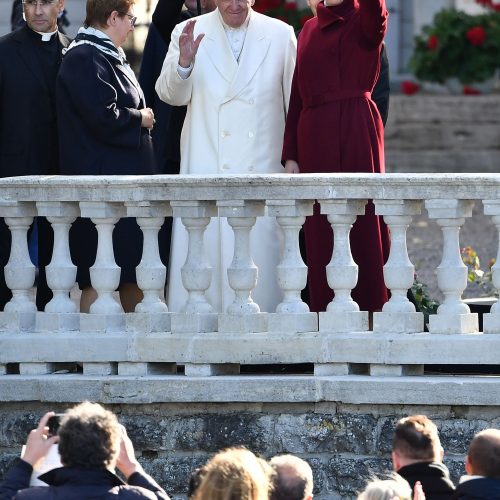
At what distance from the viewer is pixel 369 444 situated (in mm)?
7406

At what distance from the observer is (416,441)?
6105mm

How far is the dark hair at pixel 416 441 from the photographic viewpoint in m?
6.11

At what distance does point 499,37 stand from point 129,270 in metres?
11.2

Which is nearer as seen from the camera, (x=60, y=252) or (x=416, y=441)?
(x=416, y=441)

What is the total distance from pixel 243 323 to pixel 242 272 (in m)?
0.21

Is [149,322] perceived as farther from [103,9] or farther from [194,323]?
[103,9]

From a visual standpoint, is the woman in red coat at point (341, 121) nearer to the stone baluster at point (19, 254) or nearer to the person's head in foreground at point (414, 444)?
the stone baluster at point (19, 254)

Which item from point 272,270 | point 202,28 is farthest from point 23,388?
point 202,28

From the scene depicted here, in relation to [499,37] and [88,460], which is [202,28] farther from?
[499,37]

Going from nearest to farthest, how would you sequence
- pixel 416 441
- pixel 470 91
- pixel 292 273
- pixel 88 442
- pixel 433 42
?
1. pixel 88 442
2. pixel 416 441
3. pixel 292 273
4. pixel 433 42
5. pixel 470 91

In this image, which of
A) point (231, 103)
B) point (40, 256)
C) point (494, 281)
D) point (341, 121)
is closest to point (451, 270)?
point (494, 281)

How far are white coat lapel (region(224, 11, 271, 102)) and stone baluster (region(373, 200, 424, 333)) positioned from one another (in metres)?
1.19

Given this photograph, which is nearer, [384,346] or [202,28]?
[384,346]

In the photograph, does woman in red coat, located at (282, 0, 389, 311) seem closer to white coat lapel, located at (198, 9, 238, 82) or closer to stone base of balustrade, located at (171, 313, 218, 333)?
white coat lapel, located at (198, 9, 238, 82)
